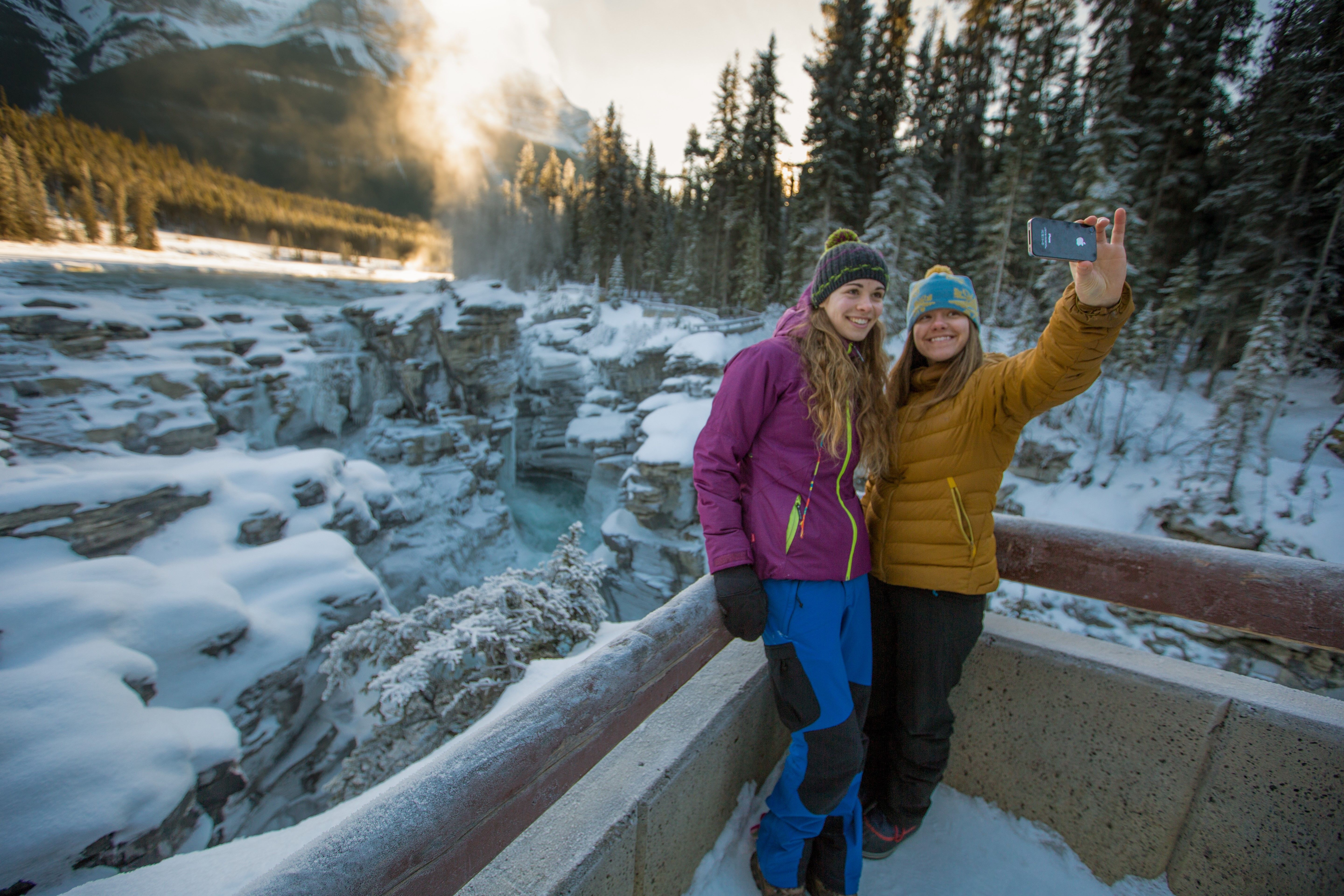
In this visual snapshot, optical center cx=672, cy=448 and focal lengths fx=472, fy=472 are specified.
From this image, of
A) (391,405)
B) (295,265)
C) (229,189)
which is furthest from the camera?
(391,405)

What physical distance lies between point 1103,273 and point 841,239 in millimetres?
978

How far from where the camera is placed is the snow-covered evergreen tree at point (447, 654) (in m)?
5.39

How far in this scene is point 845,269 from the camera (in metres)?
1.90

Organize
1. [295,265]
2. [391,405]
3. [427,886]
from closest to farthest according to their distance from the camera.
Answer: [427,886], [295,265], [391,405]

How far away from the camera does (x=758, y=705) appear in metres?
2.02

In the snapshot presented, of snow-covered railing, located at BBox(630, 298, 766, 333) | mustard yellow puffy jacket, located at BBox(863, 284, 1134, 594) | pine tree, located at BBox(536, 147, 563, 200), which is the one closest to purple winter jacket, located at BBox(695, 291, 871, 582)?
mustard yellow puffy jacket, located at BBox(863, 284, 1134, 594)

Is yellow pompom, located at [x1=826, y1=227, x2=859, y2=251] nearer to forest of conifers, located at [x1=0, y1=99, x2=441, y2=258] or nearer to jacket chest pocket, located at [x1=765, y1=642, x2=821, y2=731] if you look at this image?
jacket chest pocket, located at [x1=765, y1=642, x2=821, y2=731]

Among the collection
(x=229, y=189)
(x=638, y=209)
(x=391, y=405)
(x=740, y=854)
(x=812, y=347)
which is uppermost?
(x=638, y=209)

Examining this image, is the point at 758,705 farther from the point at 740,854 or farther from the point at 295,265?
the point at 295,265

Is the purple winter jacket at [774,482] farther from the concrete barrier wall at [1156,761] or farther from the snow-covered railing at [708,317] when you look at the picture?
the snow-covered railing at [708,317]

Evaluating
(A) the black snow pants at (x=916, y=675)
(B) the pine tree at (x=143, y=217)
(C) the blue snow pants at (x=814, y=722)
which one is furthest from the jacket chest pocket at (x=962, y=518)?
(B) the pine tree at (x=143, y=217)

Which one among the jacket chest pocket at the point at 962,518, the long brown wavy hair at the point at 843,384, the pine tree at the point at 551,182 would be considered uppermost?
the pine tree at the point at 551,182

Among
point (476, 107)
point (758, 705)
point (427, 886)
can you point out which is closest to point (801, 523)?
point (758, 705)

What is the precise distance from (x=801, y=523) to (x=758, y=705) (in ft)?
2.93
